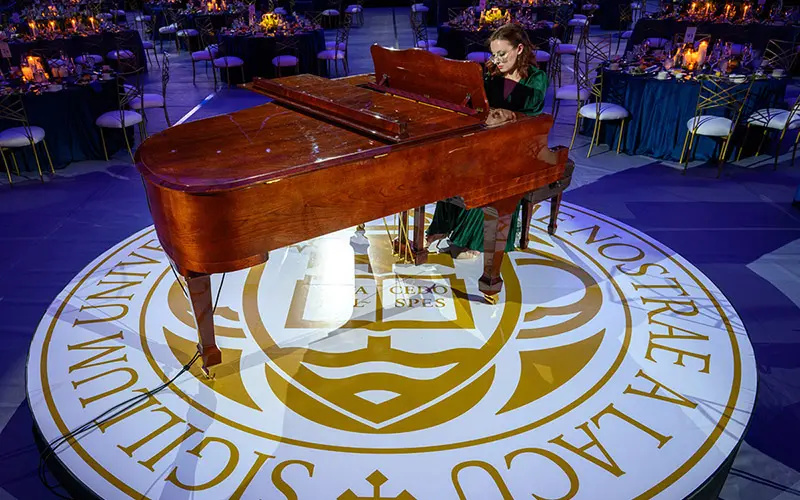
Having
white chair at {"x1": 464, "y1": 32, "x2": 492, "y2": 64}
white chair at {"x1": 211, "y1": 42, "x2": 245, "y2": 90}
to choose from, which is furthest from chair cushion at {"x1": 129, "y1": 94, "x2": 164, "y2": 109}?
white chair at {"x1": 464, "y1": 32, "x2": 492, "y2": 64}

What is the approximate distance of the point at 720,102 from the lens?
5.63m

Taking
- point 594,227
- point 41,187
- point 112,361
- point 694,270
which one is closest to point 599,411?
point 694,270

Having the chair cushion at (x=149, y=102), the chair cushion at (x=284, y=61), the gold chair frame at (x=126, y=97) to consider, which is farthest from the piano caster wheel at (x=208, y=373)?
the chair cushion at (x=284, y=61)

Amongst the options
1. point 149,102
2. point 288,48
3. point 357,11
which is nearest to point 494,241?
point 149,102

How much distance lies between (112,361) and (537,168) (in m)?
2.47

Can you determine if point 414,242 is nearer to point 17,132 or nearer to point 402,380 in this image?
point 402,380

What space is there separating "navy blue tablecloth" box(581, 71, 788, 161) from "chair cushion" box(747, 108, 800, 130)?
198 mm

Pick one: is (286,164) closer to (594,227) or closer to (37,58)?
(594,227)

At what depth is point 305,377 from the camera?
2.94 m

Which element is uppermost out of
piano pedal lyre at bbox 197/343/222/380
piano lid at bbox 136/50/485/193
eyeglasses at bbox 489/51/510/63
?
eyeglasses at bbox 489/51/510/63

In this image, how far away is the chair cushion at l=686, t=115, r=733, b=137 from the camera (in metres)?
5.31

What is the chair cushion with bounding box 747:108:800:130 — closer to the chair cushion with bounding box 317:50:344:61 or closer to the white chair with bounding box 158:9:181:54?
the chair cushion with bounding box 317:50:344:61

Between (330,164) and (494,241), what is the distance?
4.36 ft

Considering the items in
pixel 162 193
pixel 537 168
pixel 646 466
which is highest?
pixel 162 193
